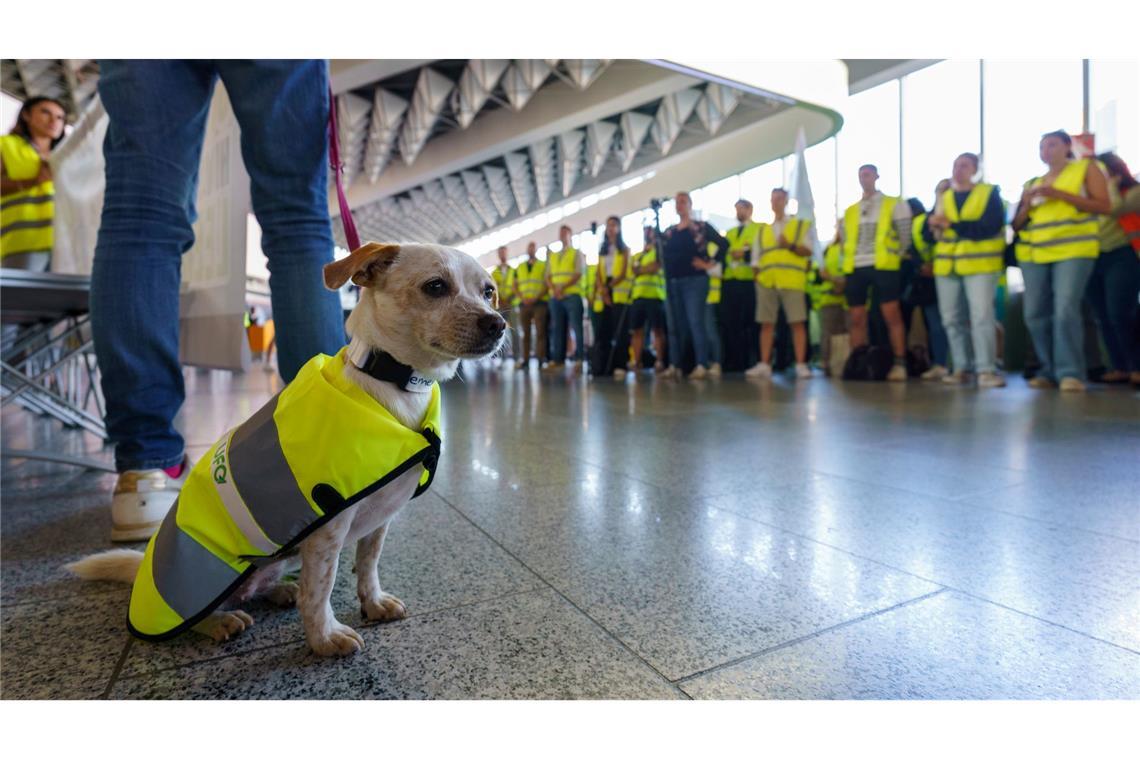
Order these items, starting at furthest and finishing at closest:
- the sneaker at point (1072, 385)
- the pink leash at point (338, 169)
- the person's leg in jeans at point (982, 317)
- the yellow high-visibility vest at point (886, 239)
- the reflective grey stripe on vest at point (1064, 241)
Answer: the yellow high-visibility vest at point (886, 239) < the person's leg in jeans at point (982, 317) < the sneaker at point (1072, 385) < the reflective grey stripe on vest at point (1064, 241) < the pink leash at point (338, 169)

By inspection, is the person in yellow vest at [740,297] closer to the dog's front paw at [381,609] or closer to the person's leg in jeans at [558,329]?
the person's leg in jeans at [558,329]

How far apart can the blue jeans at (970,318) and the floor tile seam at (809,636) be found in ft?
16.2

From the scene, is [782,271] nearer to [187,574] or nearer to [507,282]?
[507,282]

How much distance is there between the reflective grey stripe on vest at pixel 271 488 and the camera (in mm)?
860

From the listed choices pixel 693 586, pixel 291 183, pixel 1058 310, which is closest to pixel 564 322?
pixel 1058 310

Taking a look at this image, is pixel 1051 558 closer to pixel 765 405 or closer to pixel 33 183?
pixel 765 405

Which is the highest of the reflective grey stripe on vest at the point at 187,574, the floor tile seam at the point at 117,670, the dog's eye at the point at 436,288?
the dog's eye at the point at 436,288

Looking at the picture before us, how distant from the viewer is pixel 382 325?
979mm

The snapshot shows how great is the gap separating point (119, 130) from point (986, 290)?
5.73 meters

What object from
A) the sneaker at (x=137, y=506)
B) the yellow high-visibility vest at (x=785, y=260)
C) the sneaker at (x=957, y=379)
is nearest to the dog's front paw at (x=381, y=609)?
the sneaker at (x=137, y=506)

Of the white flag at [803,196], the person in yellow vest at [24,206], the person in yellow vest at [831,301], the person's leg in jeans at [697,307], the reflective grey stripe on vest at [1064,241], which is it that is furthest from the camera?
the person in yellow vest at [831,301]

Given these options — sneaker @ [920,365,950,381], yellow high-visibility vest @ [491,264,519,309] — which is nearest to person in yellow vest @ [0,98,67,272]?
sneaker @ [920,365,950,381]

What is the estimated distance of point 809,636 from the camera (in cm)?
92

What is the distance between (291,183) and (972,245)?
5.37 meters
